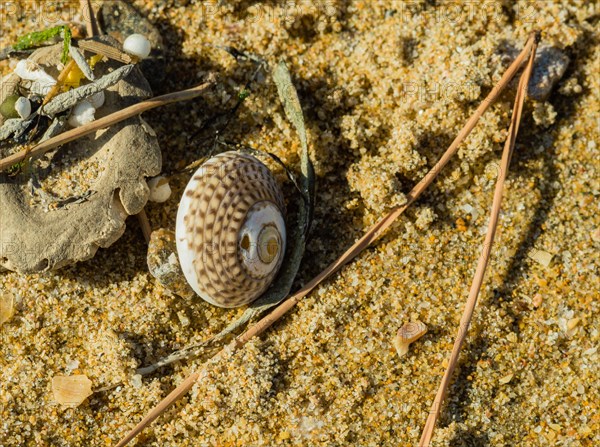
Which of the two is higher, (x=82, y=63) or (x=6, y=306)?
(x=82, y=63)

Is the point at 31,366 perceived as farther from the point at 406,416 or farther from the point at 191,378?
the point at 406,416

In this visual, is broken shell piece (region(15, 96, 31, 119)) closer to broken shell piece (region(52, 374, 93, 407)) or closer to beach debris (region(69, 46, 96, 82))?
beach debris (region(69, 46, 96, 82))

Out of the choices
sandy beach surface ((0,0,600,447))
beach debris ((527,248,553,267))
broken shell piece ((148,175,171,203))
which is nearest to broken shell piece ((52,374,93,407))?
sandy beach surface ((0,0,600,447))

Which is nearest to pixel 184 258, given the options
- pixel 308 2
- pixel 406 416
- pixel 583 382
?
pixel 406 416

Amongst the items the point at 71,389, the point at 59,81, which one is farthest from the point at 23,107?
the point at 71,389

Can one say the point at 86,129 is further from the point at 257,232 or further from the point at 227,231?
the point at 257,232

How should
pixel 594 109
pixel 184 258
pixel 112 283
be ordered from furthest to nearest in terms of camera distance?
pixel 594 109 → pixel 112 283 → pixel 184 258

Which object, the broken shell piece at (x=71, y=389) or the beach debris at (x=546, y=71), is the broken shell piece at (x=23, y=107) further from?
the beach debris at (x=546, y=71)
